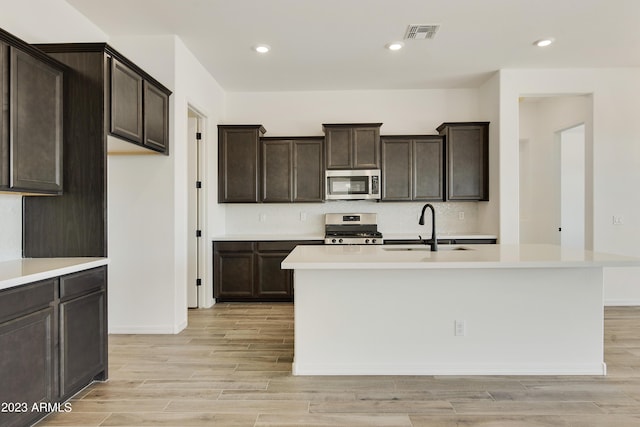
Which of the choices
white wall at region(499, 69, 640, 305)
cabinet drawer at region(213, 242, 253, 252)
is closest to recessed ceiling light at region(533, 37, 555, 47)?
white wall at region(499, 69, 640, 305)

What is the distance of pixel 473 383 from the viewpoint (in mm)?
2703

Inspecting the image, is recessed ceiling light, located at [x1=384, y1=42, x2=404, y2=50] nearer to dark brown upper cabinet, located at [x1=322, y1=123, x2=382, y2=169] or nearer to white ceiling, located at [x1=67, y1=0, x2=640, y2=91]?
white ceiling, located at [x1=67, y1=0, x2=640, y2=91]

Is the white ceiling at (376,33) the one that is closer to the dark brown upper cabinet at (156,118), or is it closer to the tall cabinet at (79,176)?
the dark brown upper cabinet at (156,118)

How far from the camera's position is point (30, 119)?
2393 mm

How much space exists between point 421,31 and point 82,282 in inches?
140

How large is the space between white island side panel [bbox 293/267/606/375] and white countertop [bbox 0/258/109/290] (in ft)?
4.51

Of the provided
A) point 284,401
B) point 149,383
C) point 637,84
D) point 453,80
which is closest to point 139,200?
point 149,383

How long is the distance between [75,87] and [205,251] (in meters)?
2.62

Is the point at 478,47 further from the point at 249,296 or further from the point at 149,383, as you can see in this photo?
the point at 149,383

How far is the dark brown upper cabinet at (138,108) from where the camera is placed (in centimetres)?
292

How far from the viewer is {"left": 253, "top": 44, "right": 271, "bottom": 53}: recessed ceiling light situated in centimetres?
420

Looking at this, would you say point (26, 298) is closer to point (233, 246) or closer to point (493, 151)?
point (233, 246)

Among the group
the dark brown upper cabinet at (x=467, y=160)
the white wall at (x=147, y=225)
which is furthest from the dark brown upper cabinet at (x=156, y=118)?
the dark brown upper cabinet at (x=467, y=160)

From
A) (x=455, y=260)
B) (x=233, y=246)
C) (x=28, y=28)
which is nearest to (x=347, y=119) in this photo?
(x=233, y=246)
